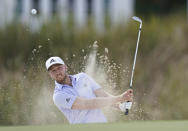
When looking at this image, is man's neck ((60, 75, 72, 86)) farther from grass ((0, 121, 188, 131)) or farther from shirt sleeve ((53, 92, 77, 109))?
grass ((0, 121, 188, 131))

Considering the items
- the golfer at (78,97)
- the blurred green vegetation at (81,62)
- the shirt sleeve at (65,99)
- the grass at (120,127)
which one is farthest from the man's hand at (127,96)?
the blurred green vegetation at (81,62)

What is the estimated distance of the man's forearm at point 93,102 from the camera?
241 inches

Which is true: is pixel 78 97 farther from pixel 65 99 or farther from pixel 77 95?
pixel 65 99

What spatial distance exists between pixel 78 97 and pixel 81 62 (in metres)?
0.97

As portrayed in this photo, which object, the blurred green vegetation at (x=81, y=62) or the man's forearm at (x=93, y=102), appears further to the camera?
the blurred green vegetation at (x=81, y=62)

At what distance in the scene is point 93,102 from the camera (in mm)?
6129

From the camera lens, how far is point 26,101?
24.7ft

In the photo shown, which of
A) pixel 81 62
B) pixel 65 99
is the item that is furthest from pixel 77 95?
pixel 81 62

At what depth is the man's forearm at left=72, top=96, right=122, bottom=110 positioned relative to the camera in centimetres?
612

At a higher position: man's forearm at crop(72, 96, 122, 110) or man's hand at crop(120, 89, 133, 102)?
man's hand at crop(120, 89, 133, 102)

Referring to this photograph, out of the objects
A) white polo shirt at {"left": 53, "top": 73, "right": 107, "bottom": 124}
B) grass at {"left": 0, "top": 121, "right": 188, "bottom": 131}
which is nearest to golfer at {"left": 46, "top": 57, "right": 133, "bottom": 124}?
white polo shirt at {"left": 53, "top": 73, "right": 107, "bottom": 124}

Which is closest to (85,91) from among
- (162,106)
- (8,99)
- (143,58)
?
(8,99)

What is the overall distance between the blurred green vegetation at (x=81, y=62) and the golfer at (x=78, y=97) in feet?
1.59

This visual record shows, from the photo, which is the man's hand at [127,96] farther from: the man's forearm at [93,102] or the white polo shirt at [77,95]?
the white polo shirt at [77,95]
